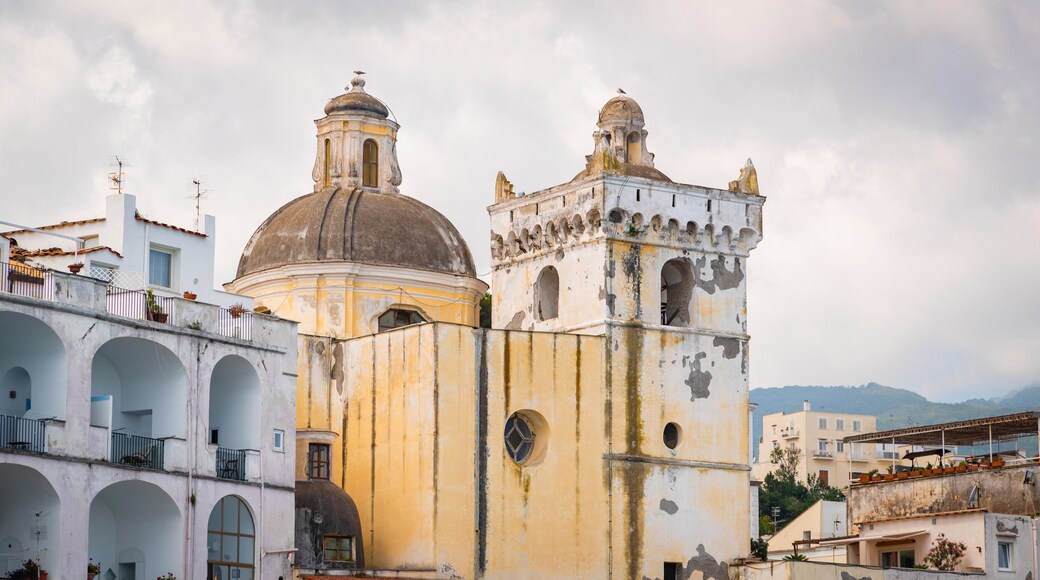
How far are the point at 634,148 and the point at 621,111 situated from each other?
1.21 meters

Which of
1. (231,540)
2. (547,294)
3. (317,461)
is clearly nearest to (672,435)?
(547,294)

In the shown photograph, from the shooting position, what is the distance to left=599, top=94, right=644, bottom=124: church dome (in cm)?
6309

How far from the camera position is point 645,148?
63406mm

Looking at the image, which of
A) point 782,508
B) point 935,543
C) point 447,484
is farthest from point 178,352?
point 782,508

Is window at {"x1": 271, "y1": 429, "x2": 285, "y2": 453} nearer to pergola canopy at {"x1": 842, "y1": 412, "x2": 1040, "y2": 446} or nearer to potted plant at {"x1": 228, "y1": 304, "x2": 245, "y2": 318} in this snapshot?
potted plant at {"x1": 228, "y1": 304, "x2": 245, "y2": 318}

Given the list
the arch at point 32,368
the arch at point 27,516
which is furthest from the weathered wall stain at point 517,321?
the arch at point 27,516

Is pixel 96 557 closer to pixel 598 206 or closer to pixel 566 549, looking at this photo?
pixel 566 549

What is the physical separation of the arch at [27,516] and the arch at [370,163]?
2371 cm

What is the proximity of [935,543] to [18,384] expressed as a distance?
26021 mm

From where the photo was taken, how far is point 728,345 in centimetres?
6041

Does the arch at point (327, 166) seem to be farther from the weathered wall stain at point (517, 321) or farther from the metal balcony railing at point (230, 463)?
the metal balcony railing at point (230, 463)

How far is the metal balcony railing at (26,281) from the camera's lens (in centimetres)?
4578

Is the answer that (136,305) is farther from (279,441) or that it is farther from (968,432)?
(968,432)

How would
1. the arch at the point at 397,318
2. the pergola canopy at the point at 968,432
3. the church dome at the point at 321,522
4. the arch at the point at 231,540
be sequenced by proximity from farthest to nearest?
the arch at the point at 397,318 → the pergola canopy at the point at 968,432 → the church dome at the point at 321,522 → the arch at the point at 231,540
